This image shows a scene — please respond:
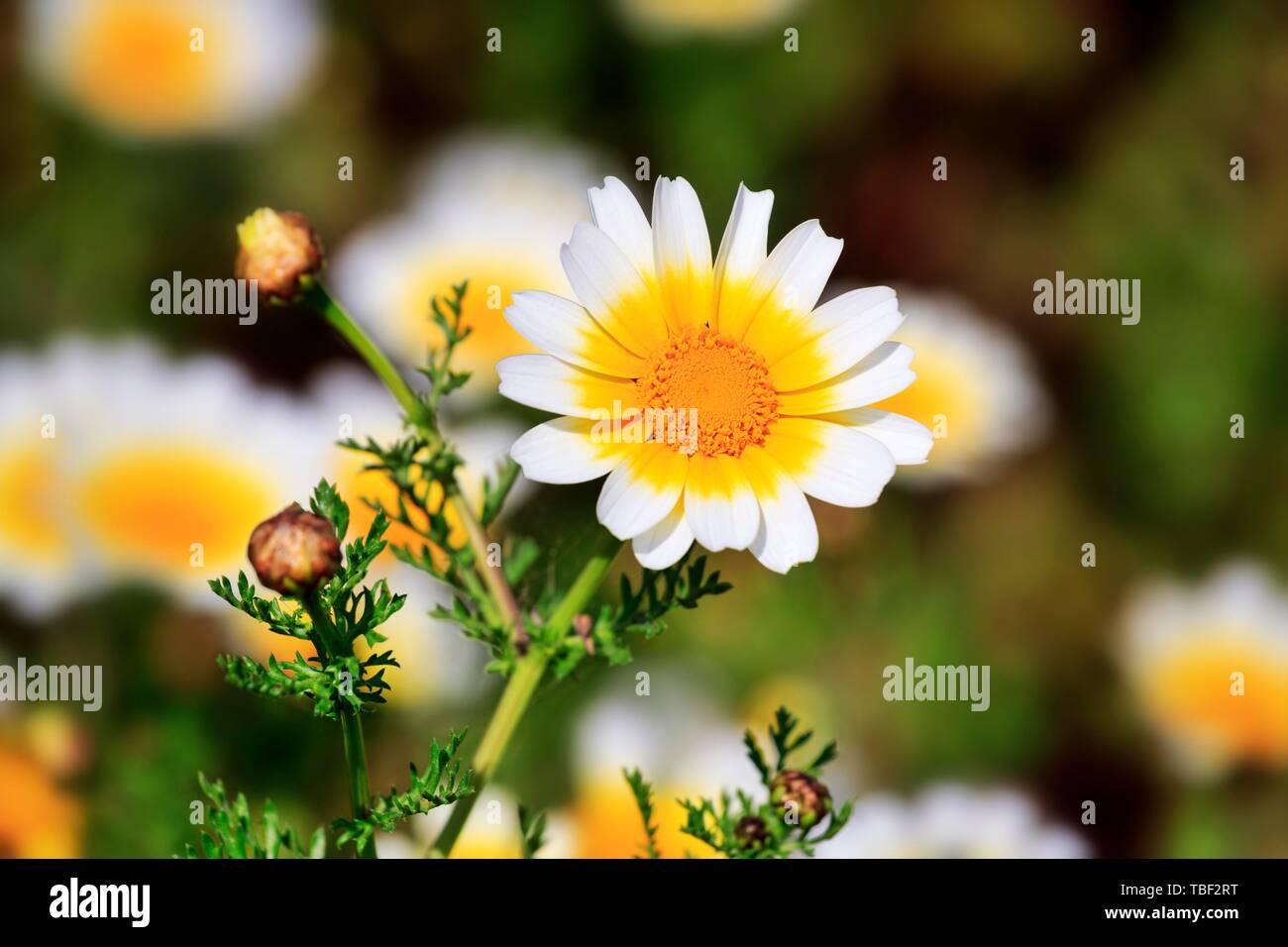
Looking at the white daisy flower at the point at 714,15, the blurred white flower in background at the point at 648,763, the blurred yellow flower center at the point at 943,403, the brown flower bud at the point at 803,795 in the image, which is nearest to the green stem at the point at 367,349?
the brown flower bud at the point at 803,795

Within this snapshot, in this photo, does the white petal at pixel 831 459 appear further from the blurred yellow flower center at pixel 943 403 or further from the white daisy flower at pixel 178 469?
the blurred yellow flower center at pixel 943 403

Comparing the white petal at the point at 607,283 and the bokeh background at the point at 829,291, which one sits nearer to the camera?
the white petal at the point at 607,283

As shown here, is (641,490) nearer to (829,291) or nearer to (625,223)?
(625,223)

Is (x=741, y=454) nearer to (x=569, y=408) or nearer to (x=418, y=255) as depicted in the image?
(x=569, y=408)

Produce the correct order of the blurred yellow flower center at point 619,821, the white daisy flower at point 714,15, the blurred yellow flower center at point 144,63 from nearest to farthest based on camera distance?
the blurred yellow flower center at point 619,821 → the blurred yellow flower center at point 144,63 → the white daisy flower at point 714,15

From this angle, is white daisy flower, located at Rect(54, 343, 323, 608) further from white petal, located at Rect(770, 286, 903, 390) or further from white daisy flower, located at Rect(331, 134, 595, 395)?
white petal, located at Rect(770, 286, 903, 390)
